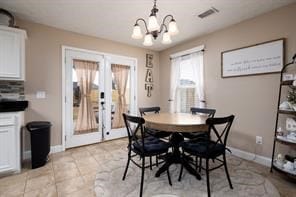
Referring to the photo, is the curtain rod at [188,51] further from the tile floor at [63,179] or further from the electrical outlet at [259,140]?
the tile floor at [63,179]

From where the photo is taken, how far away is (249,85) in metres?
2.88

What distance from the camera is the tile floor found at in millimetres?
1928

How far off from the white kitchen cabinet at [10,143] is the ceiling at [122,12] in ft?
5.45

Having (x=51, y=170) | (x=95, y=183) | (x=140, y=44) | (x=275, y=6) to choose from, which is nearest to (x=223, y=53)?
(x=275, y=6)

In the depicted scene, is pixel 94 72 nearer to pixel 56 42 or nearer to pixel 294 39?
pixel 56 42

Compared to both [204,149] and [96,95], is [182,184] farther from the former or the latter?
[96,95]

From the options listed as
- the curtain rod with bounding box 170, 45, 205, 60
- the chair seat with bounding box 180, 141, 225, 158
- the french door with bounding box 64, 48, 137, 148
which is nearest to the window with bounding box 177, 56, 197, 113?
the curtain rod with bounding box 170, 45, 205, 60

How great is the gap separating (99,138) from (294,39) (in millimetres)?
4000

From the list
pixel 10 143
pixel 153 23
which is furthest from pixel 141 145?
pixel 10 143

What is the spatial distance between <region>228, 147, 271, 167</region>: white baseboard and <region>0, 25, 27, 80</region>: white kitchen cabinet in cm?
391

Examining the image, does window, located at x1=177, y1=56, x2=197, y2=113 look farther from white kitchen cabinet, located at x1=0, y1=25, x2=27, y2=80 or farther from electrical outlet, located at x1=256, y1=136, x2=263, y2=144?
white kitchen cabinet, located at x1=0, y1=25, x2=27, y2=80

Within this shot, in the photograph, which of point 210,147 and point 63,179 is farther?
point 63,179

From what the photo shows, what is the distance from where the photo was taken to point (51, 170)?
8.18 feet

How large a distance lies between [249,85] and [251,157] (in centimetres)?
124
